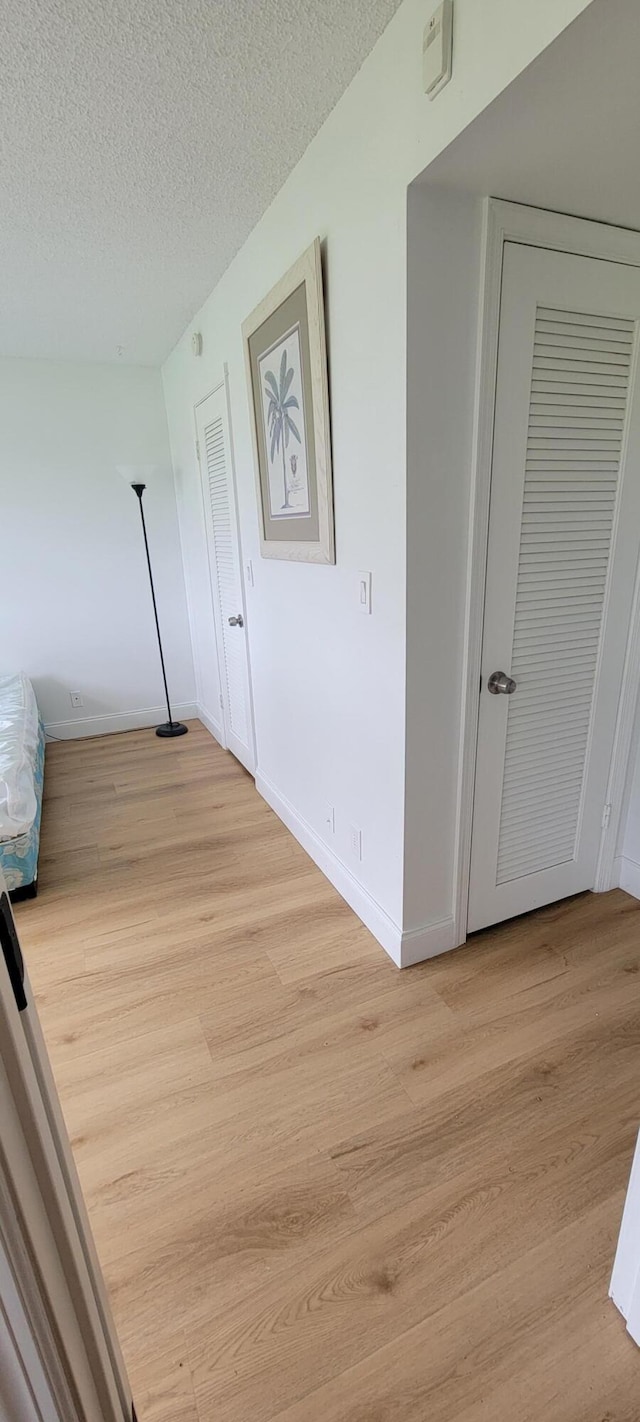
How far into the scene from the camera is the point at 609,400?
163cm

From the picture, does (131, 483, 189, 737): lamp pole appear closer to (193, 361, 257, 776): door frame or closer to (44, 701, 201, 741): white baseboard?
(44, 701, 201, 741): white baseboard

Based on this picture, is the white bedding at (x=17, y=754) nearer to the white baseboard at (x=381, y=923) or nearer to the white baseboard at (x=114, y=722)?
the white baseboard at (x=114, y=722)

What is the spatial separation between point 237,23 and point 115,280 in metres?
1.48

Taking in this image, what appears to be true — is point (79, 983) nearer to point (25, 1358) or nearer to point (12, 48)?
point (25, 1358)

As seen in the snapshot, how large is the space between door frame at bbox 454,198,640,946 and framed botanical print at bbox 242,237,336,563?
495mm

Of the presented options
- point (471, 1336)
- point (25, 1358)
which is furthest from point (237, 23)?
point (471, 1336)

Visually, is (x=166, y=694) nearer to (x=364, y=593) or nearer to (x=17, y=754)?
(x=17, y=754)

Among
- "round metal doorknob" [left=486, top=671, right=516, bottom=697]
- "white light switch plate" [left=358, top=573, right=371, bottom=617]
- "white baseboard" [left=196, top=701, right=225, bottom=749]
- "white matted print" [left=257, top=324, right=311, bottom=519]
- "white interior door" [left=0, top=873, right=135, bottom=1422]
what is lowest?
"white baseboard" [left=196, top=701, right=225, bottom=749]

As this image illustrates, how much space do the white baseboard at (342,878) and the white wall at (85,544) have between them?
1.80m

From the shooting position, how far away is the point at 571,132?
1129 millimetres

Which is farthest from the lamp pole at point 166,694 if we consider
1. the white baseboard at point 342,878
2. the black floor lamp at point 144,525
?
the white baseboard at point 342,878

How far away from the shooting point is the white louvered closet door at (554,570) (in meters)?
1.51

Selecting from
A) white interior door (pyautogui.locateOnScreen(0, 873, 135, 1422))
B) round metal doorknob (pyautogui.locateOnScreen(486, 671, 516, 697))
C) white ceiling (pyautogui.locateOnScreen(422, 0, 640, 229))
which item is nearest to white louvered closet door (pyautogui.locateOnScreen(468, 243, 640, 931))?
round metal doorknob (pyautogui.locateOnScreen(486, 671, 516, 697))

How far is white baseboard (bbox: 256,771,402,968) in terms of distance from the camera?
6.22 feet
